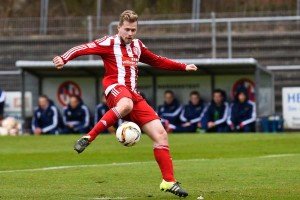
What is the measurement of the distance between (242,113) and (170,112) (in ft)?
7.61

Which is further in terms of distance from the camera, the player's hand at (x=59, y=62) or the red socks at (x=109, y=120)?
the player's hand at (x=59, y=62)

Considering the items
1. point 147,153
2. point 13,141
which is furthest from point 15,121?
point 147,153

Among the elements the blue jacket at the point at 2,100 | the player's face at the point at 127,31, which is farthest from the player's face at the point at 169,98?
the player's face at the point at 127,31

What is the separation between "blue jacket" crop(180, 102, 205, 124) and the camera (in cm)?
3070

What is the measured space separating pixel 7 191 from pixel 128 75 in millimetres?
2029

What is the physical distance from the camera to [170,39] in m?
35.3

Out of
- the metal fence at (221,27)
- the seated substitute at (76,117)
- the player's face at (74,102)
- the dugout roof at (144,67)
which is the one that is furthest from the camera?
the metal fence at (221,27)

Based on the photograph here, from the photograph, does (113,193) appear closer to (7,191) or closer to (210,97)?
(7,191)

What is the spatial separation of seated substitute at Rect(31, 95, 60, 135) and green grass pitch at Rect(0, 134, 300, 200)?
5.89m

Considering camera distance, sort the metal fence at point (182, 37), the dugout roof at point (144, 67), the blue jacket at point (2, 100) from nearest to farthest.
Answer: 1. the dugout roof at point (144, 67)
2. the blue jacket at point (2, 100)
3. the metal fence at point (182, 37)

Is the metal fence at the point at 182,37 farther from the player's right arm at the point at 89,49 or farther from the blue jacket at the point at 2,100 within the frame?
the player's right arm at the point at 89,49

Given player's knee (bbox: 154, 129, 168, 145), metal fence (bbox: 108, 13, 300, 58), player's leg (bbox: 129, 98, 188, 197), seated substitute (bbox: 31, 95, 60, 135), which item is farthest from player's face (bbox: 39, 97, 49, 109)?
player's knee (bbox: 154, 129, 168, 145)

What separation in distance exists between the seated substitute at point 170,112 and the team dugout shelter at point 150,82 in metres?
0.61

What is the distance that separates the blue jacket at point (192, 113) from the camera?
101ft
